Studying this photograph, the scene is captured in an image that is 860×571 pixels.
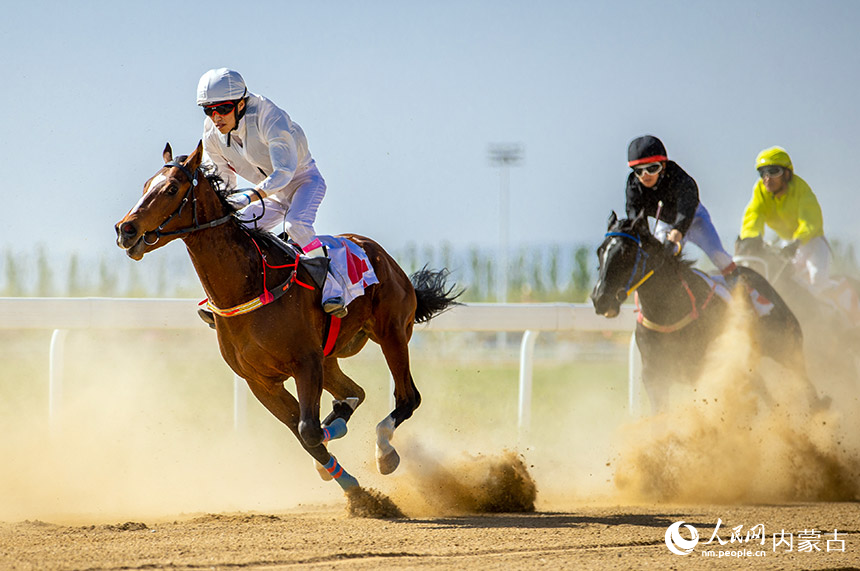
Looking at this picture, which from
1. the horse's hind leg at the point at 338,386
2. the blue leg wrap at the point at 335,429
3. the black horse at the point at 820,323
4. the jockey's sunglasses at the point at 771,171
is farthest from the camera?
the jockey's sunglasses at the point at 771,171

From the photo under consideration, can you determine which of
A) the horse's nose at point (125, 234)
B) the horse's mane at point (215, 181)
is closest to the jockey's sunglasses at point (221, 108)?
the horse's mane at point (215, 181)

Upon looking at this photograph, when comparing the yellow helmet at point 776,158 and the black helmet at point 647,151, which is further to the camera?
the yellow helmet at point 776,158

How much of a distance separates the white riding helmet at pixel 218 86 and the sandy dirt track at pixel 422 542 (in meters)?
2.59

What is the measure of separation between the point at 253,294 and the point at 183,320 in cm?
257

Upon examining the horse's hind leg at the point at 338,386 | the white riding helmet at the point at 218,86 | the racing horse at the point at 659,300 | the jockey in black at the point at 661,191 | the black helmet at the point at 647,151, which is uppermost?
the white riding helmet at the point at 218,86

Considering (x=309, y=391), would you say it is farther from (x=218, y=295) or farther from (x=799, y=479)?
(x=799, y=479)

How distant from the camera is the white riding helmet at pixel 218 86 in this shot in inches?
216

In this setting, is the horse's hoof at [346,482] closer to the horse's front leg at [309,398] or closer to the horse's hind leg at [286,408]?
the horse's hind leg at [286,408]

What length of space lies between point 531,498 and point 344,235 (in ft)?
7.58

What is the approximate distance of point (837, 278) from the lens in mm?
9148

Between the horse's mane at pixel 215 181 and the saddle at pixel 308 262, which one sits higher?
the horse's mane at pixel 215 181

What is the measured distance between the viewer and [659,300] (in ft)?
23.3

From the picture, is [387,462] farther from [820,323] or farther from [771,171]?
[771,171]

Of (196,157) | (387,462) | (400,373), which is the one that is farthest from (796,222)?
(196,157)
